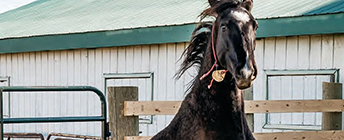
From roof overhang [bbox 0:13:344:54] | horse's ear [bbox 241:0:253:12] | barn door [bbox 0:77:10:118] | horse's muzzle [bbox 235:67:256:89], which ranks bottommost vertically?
barn door [bbox 0:77:10:118]

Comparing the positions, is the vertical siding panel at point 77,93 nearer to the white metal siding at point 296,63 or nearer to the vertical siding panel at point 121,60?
the vertical siding panel at point 121,60

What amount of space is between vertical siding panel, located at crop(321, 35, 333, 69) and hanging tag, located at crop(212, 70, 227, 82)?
4.73 m

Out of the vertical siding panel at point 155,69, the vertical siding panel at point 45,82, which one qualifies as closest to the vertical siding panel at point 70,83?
the vertical siding panel at point 45,82

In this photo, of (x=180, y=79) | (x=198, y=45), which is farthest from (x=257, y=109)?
(x=180, y=79)

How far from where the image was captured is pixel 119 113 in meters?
5.39

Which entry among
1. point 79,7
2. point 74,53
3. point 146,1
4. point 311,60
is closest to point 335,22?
point 311,60

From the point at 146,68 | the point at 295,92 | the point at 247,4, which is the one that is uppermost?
the point at 247,4

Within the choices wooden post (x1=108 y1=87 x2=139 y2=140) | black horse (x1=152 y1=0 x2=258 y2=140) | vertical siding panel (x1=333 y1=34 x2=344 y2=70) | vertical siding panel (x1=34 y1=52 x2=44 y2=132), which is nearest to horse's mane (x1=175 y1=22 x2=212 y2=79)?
black horse (x1=152 y1=0 x2=258 y2=140)

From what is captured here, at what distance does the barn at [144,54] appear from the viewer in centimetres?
→ 798

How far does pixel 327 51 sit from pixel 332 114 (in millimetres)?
1391

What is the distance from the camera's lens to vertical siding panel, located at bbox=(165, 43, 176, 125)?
952 cm

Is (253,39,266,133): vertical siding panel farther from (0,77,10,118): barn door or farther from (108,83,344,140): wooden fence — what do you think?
(0,77,10,118): barn door

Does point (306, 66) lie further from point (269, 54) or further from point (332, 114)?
point (332, 114)

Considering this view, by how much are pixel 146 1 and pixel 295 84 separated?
238 inches
